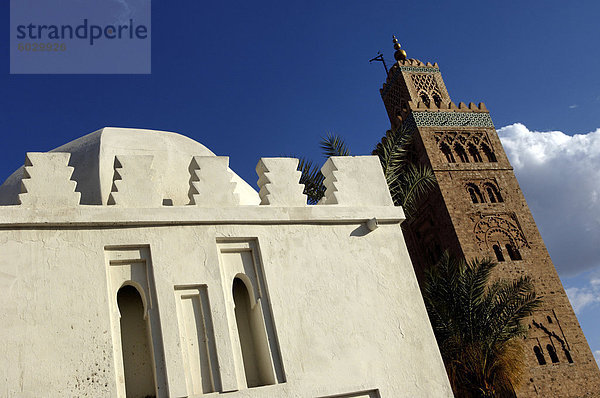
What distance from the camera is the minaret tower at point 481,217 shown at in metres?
15.4

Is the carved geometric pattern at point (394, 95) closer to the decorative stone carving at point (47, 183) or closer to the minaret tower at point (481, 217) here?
the minaret tower at point (481, 217)

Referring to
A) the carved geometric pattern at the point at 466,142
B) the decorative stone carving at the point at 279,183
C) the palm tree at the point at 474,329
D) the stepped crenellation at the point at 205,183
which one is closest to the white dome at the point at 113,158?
the stepped crenellation at the point at 205,183

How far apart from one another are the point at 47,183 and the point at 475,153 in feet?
55.7

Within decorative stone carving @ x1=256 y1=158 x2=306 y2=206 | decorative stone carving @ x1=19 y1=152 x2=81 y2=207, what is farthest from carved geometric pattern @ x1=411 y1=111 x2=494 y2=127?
decorative stone carving @ x1=19 y1=152 x2=81 y2=207

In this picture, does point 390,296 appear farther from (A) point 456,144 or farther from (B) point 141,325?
(A) point 456,144

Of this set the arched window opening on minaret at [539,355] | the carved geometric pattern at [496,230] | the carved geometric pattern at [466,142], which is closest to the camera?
the arched window opening on minaret at [539,355]

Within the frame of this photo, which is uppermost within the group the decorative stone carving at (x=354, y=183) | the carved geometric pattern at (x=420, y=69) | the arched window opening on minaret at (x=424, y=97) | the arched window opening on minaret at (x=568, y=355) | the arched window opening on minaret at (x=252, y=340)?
the carved geometric pattern at (x=420, y=69)

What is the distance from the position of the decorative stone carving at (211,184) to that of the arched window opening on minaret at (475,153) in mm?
15379

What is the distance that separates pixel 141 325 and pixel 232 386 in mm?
998

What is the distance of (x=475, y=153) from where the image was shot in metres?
19.2

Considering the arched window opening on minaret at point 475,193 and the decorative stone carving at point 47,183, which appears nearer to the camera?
the decorative stone carving at point 47,183

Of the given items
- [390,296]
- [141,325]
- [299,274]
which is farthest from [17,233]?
[390,296]

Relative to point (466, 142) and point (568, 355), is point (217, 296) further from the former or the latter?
point (466, 142)

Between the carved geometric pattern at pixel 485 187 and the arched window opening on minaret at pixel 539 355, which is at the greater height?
the carved geometric pattern at pixel 485 187
